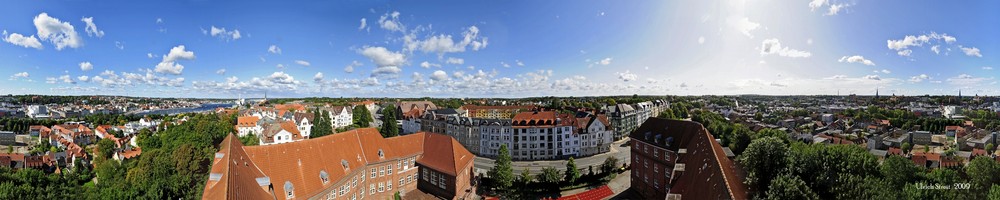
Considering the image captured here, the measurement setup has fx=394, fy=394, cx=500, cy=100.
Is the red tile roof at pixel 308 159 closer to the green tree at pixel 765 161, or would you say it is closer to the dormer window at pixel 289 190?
the dormer window at pixel 289 190

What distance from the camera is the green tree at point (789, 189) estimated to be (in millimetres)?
18047

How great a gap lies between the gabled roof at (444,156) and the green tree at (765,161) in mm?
22184

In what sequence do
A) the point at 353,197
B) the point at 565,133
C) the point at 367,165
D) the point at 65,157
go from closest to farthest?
the point at 353,197 → the point at 367,165 → the point at 565,133 → the point at 65,157

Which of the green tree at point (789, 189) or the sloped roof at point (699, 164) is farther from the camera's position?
the sloped roof at point (699, 164)

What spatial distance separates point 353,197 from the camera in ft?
106

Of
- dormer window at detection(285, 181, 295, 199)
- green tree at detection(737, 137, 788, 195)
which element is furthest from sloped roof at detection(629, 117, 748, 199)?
dormer window at detection(285, 181, 295, 199)

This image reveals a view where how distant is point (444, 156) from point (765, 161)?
1000 inches

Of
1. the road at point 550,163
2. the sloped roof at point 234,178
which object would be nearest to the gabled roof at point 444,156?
the road at point 550,163

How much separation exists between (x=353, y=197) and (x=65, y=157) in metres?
72.1

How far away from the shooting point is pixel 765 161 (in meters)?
22.0

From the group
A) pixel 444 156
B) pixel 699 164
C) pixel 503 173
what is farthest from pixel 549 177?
pixel 699 164

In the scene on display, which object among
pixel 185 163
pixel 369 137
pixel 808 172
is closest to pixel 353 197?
pixel 369 137

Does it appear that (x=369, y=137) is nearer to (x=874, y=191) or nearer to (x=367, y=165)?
(x=367, y=165)

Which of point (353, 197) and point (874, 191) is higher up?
point (874, 191)
